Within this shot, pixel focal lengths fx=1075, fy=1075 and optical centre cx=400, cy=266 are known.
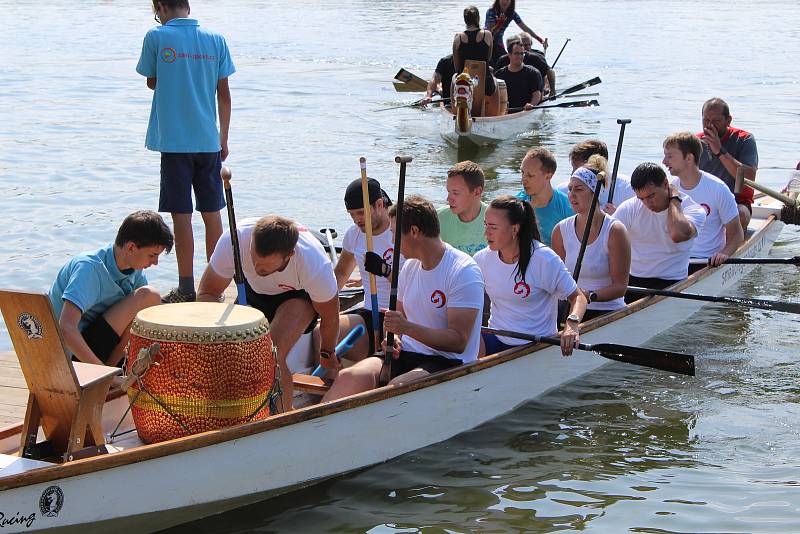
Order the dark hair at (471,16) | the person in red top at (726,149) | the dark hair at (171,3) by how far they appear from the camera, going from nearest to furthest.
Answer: the dark hair at (171,3), the person in red top at (726,149), the dark hair at (471,16)

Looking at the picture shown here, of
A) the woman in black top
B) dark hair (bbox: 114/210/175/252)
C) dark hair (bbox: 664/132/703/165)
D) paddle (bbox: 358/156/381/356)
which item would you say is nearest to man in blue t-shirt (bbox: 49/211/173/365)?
dark hair (bbox: 114/210/175/252)

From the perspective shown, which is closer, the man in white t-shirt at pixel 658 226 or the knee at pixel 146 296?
the knee at pixel 146 296

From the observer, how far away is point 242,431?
472 cm

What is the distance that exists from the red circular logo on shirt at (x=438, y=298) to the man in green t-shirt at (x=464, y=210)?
1.33 m

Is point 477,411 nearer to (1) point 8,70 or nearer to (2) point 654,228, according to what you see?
(2) point 654,228

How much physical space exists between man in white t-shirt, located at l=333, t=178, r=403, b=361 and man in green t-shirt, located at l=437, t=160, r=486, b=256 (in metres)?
0.45

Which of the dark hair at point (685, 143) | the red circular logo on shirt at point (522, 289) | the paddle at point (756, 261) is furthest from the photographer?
the paddle at point (756, 261)

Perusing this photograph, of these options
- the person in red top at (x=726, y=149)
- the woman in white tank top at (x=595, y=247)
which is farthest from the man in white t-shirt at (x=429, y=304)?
the person in red top at (x=726, y=149)

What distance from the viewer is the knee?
18.8 feet

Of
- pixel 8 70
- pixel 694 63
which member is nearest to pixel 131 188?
pixel 8 70

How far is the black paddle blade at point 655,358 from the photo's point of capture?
5977mm

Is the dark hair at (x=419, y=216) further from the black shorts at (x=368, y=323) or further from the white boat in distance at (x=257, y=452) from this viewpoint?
the black shorts at (x=368, y=323)

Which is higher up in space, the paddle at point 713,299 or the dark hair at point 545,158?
the dark hair at point 545,158

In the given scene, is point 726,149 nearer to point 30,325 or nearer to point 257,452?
point 257,452
